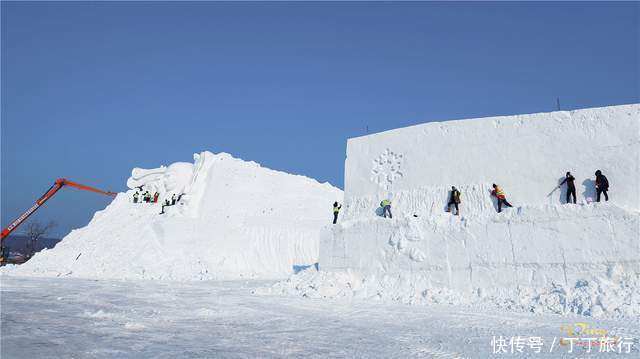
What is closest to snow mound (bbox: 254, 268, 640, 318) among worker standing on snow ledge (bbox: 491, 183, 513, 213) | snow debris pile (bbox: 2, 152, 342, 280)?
worker standing on snow ledge (bbox: 491, 183, 513, 213)

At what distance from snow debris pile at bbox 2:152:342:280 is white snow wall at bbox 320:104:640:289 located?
9780 millimetres

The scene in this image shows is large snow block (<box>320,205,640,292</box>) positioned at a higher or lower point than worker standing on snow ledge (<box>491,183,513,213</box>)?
lower

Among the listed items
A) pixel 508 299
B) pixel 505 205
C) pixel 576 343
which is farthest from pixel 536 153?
pixel 576 343

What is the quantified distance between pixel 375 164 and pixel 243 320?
7.23 m

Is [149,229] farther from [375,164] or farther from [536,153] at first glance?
[536,153]

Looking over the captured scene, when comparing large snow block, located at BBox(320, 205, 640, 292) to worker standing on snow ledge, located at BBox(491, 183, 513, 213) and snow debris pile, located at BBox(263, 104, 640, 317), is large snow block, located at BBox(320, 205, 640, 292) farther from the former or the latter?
worker standing on snow ledge, located at BBox(491, 183, 513, 213)

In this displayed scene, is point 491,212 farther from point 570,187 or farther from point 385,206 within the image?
point 385,206

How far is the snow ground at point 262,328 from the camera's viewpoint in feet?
18.3

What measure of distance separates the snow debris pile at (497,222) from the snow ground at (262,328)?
117cm

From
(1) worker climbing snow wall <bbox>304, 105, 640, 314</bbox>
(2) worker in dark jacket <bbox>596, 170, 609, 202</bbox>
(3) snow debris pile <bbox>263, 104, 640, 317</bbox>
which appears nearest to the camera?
(3) snow debris pile <bbox>263, 104, 640, 317</bbox>

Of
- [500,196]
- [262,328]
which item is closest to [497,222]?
[500,196]

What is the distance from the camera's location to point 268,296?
474 inches

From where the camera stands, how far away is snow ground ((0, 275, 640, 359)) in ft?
18.3

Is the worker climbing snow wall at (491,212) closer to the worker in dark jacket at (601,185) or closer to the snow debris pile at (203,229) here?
the worker in dark jacket at (601,185)
